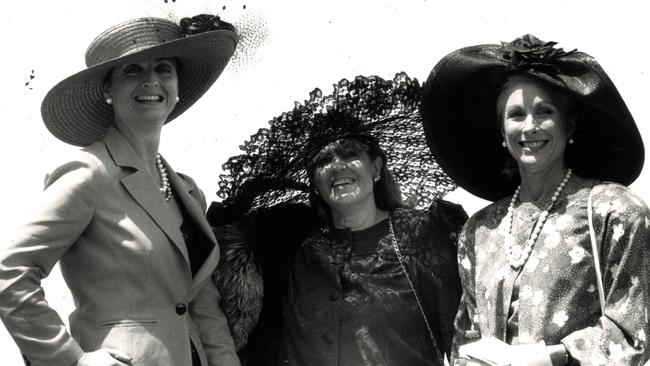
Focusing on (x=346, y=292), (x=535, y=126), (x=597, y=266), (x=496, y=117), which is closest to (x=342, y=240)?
(x=346, y=292)

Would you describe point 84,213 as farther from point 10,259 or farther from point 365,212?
point 365,212

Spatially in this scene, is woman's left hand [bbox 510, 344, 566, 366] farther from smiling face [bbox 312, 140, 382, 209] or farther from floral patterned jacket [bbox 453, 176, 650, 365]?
smiling face [bbox 312, 140, 382, 209]

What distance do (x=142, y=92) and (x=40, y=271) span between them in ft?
2.96

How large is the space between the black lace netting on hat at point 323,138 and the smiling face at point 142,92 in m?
0.61

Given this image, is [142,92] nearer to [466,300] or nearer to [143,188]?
[143,188]

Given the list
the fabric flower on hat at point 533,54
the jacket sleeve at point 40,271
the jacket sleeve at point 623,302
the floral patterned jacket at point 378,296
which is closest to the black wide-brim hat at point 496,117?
the fabric flower on hat at point 533,54

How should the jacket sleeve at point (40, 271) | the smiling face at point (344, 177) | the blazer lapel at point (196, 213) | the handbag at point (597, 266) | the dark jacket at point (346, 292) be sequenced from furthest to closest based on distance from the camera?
1. the smiling face at point (344, 177)
2. the dark jacket at point (346, 292)
3. the blazer lapel at point (196, 213)
4. the handbag at point (597, 266)
5. the jacket sleeve at point (40, 271)

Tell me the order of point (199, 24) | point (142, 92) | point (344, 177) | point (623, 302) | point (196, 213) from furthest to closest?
point (344, 177)
point (199, 24)
point (196, 213)
point (142, 92)
point (623, 302)

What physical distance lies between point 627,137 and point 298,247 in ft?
5.41

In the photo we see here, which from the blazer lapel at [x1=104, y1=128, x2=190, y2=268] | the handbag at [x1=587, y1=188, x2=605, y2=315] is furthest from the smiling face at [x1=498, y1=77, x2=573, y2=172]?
the blazer lapel at [x1=104, y1=128, x2=190, y2=268]

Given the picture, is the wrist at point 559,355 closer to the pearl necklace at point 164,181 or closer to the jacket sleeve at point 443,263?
the jacket sleeve at point 443,263

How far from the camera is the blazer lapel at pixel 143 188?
4.05 m

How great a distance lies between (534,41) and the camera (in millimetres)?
4188

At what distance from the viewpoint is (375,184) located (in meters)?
4.96
